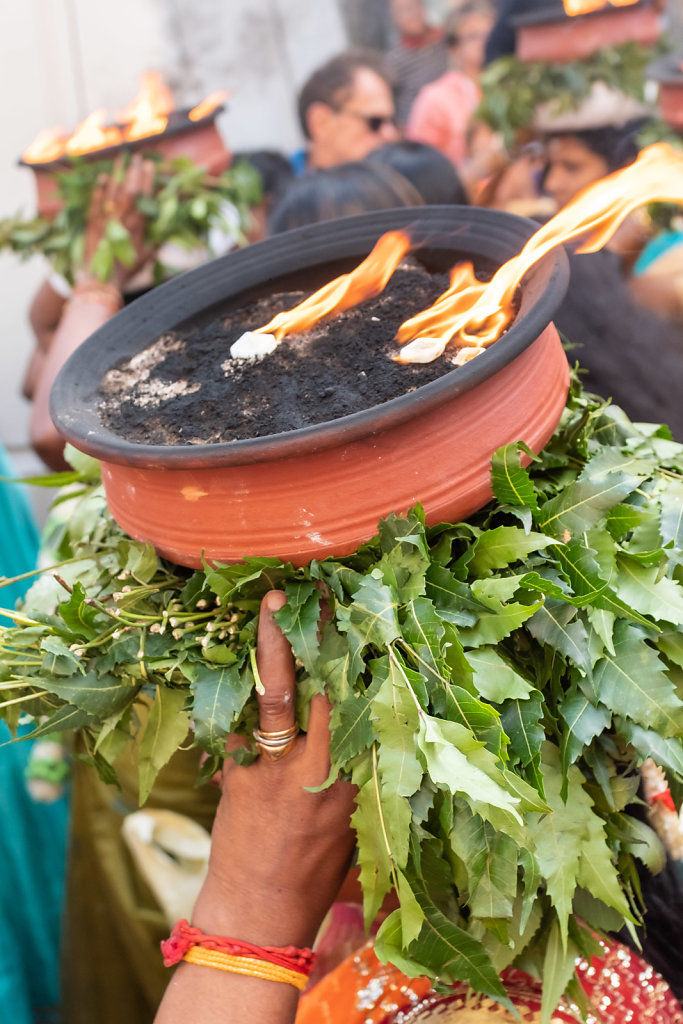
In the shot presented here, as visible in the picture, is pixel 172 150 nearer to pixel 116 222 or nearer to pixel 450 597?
pixel 116 222

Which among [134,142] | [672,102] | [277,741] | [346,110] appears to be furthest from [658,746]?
[346,110]

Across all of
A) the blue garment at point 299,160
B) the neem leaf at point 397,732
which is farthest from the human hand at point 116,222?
the blue garment at point 299,160

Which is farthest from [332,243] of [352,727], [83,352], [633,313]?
[633,313]

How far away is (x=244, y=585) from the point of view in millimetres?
845

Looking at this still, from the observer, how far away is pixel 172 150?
2355mm

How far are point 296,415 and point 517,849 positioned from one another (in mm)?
481

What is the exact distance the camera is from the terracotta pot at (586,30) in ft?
9.49

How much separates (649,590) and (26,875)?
1.58m

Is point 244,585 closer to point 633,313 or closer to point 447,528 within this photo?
point 447,528

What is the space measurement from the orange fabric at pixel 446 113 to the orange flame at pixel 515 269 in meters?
2.97

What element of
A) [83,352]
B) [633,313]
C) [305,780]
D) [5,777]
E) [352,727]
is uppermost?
[83,352]

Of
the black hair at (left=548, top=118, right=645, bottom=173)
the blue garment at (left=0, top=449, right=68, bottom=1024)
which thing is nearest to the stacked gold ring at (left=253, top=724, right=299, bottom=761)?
the blue garment at (left=0, top=449, right=68, bottom=1024)

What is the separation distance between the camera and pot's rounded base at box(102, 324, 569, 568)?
785 mm

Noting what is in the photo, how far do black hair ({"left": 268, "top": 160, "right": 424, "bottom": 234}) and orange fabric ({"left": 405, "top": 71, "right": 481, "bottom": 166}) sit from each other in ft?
4.78
